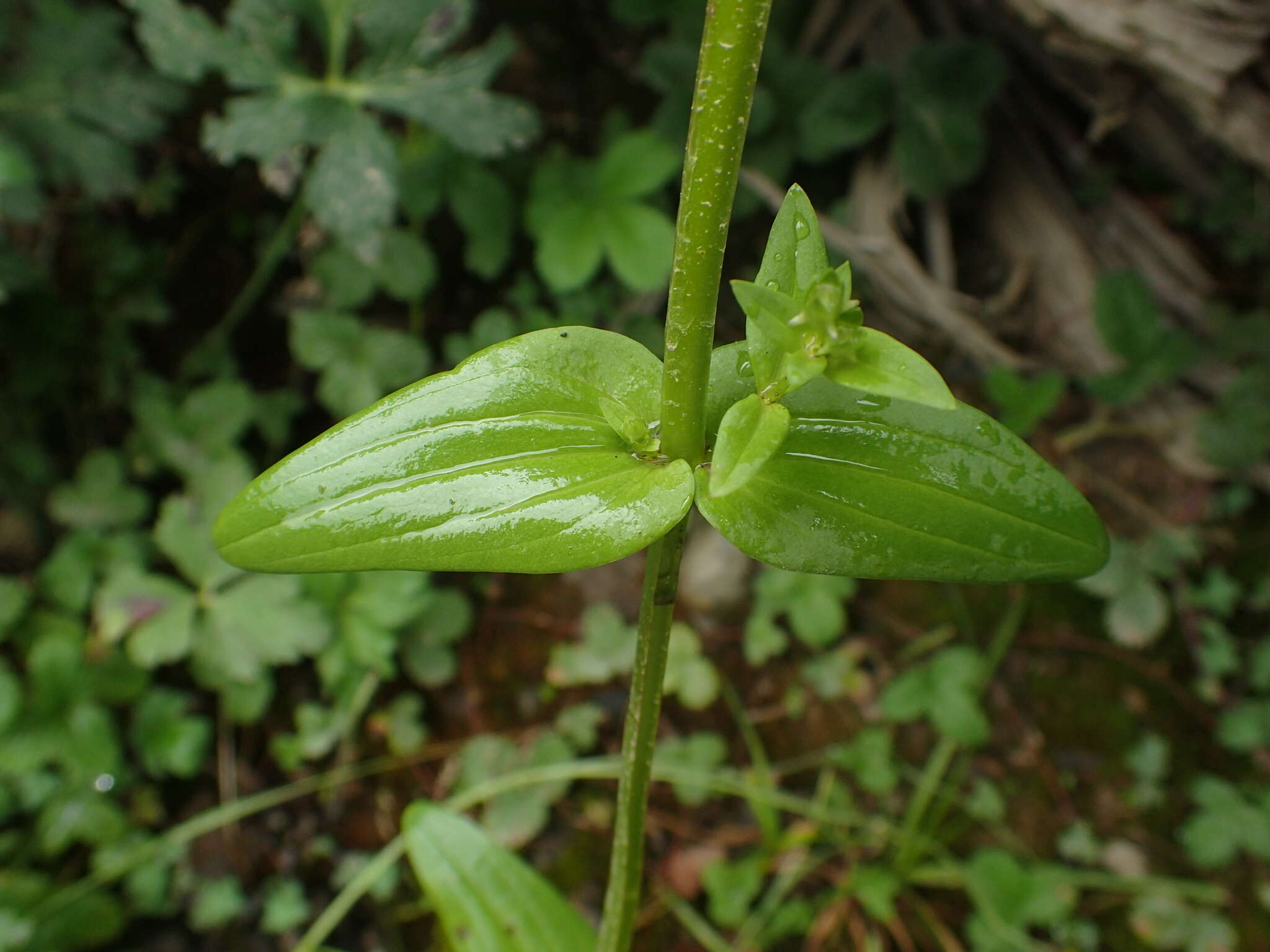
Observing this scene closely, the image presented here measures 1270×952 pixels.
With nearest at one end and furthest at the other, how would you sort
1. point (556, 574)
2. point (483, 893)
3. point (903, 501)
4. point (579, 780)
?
point (903, 501) < point (483, 893) < point (556, 574) < point (579, 780)

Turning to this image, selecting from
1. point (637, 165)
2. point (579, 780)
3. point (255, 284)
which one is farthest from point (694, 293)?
point (255, 284)

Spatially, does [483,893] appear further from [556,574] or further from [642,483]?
[642,483]

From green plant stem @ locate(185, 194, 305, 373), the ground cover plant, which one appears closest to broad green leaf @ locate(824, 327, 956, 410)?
the ground cover plant

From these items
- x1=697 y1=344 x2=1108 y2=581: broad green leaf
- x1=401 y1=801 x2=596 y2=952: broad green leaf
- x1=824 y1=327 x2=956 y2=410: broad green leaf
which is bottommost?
x1=401 y1=801 x2=596 y2=952: broad green leaf

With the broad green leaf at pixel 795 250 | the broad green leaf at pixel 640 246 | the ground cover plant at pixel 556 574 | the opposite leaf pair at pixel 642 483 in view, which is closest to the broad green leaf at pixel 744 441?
the opposite leaf pair at pixel 642 483

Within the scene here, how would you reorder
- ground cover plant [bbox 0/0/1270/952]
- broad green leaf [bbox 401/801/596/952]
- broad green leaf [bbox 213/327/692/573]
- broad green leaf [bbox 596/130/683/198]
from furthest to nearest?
broad green leaf [bbox 596/130/683/198] → ground cover plant [bbox 0/0/1270/952] → broad green leaf [bbox 401/801/596/952] → broad green leaf [bbox 213/327/692/573]

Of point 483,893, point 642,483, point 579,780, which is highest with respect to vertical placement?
point 642,483

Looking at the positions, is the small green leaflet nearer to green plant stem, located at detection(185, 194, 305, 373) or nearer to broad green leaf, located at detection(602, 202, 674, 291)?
broad green leaf, located at detection(602, 202, 674, 291)

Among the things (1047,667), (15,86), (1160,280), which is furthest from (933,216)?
(15,86)

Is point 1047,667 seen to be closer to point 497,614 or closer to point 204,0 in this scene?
point 497,614
